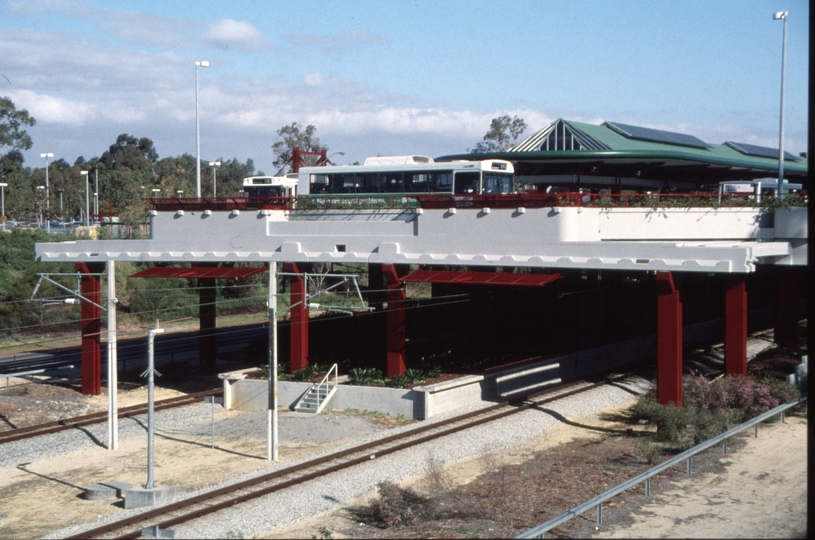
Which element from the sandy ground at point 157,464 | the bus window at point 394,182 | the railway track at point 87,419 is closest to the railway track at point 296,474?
the sandy ground at point 157,464

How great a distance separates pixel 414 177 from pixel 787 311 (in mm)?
15352

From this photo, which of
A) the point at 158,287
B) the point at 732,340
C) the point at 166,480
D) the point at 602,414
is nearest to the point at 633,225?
the point at 732,340

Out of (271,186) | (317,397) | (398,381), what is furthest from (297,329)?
(271,186)

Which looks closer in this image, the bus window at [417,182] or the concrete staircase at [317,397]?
the concrete staircase at [317,397]

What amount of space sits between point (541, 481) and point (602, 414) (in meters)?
7.74

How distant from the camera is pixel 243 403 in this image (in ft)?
87.6

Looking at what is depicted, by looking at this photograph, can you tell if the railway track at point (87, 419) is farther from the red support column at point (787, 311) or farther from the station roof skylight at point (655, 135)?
the station roof skylight at point (655, 135)

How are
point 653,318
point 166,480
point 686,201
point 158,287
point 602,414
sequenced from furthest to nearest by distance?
point 158,287, point 653,318, point 686,201, point 602,414, point 166,480

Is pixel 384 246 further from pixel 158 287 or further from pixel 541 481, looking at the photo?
pixel 158 287

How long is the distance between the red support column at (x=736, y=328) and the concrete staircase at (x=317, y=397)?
11.9 meters

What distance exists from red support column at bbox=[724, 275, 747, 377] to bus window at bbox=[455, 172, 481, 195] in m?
11.0

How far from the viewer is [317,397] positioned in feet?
83.5

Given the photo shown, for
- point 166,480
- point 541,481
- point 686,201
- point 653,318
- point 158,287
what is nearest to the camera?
point 541,481

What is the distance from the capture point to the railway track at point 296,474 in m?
14.9
